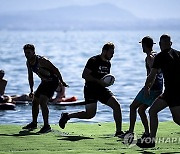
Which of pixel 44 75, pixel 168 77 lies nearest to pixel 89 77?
pixel 44 75

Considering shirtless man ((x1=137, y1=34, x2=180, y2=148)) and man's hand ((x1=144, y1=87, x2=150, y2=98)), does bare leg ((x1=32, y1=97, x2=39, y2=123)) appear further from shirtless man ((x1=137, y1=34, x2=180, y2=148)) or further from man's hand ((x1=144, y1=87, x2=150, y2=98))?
shirtless man ((x1=137, y1=34, x2=180, y2=148))

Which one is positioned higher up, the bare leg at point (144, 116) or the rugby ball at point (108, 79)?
the rugby ball at point (108, 79)

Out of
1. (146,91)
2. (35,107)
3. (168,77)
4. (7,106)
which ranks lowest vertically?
(7,106)

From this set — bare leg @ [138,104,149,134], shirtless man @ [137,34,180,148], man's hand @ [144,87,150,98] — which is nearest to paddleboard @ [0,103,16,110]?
bare leg @ [138,104,149,134]

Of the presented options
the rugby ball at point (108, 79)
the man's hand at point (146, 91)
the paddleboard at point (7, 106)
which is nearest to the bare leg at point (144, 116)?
the rugby ball at point (108, 79)

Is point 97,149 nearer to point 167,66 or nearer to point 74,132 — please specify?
point 167,66

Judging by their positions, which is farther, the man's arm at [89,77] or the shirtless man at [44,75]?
the shirtless man at [44,75]

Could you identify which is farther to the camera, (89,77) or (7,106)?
(7,106)

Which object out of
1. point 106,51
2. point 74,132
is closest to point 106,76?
point 106,51

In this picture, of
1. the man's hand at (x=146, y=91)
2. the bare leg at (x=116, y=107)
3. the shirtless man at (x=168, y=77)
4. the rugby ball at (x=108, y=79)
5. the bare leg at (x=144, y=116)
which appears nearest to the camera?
the shirtless man at (x=168, y=77)

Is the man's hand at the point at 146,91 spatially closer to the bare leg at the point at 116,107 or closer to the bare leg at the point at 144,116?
the bare leg at the point at 144,116

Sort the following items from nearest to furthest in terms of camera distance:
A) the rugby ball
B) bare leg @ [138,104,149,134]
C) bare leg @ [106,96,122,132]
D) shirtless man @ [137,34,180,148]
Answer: shirtless man @ [137,34,180,148], bare leg @ [138,104,149,134], the rugby ball, bare leg @ [106,96,122,132]

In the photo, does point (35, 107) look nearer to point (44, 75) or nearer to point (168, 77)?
point (44, 75)

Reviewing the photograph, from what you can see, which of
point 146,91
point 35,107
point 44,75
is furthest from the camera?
point 35,107
